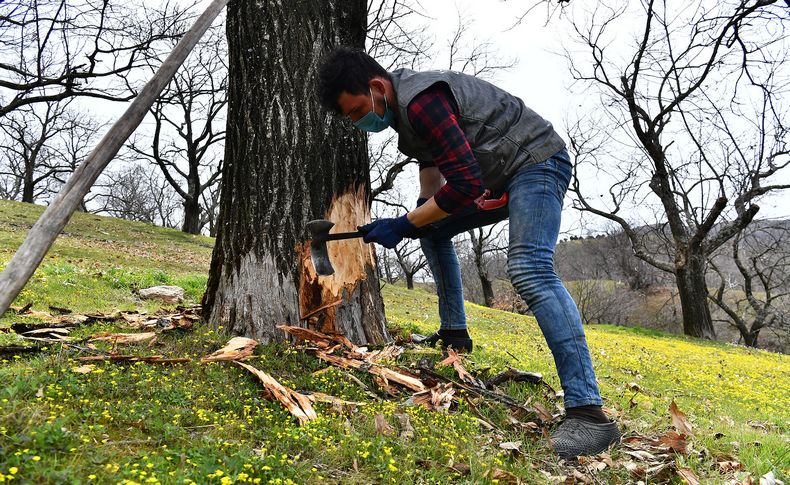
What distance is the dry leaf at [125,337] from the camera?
10.6ft

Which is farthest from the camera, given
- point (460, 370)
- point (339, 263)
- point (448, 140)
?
point (339, 263)

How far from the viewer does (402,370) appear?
333 centimetres

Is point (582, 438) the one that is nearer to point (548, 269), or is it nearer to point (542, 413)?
point (542, 413)

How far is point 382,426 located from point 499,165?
61.1 inches

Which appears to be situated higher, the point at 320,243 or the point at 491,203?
the point at 491,203

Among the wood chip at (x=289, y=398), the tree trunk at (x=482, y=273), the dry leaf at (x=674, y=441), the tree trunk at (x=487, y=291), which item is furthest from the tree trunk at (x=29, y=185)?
the dry leaf at (x=674, y=441)

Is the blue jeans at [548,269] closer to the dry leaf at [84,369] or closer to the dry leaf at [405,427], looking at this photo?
the dry leaf at [405,427]

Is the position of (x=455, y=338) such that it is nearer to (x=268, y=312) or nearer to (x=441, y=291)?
(x=441, y=291)

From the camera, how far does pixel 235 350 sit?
10.0 feet

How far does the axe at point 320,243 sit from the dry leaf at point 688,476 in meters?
2.23

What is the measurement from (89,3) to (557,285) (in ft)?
42.3

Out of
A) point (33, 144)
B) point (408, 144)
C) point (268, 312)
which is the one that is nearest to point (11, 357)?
point (268, 312)

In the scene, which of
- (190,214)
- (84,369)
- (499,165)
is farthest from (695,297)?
(190,214)

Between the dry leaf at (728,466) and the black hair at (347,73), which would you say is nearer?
the dry leaf at (728,466)
